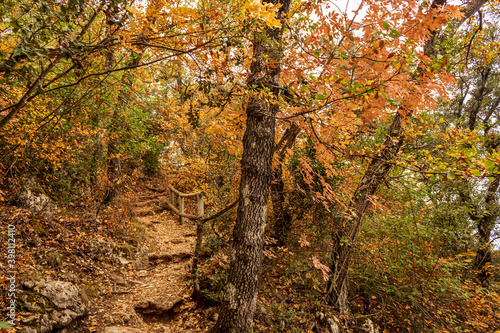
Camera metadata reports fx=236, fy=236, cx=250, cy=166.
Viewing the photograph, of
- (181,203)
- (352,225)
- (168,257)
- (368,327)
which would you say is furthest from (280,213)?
(181,203)

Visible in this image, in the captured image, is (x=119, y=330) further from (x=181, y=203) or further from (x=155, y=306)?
(x=181, y=203)

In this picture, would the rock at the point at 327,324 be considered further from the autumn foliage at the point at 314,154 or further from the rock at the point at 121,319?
the rock at the point at 121,319

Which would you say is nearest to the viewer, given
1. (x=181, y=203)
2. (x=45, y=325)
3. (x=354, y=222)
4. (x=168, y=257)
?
(x=45, y=325)

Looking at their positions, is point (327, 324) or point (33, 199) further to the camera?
point (33, 199)

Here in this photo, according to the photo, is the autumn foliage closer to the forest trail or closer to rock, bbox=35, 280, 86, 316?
the forest trail

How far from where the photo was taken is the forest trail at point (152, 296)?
3.91 meters

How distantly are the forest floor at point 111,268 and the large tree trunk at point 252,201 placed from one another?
4.29 ft

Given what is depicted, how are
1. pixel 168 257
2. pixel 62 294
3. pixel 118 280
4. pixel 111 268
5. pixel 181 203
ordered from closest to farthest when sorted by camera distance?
1. pixel 62 294
2. pixel 118 280
3. pixel 111 268
4. pixel 168 257
5. pixel 181 203

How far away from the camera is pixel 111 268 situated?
16.9 ft

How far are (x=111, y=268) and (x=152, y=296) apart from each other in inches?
50.3

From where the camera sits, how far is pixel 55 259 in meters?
4.09

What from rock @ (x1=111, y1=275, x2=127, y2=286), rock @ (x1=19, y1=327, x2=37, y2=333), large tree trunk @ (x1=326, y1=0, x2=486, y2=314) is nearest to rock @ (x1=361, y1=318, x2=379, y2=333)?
large tree trunk @ (x1=326, y1=0, x2=486, y2=314)

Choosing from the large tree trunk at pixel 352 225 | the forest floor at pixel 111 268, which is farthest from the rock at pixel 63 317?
the large tree trunk at pixel 352 225

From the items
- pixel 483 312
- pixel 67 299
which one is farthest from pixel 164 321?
pixel 483 312
